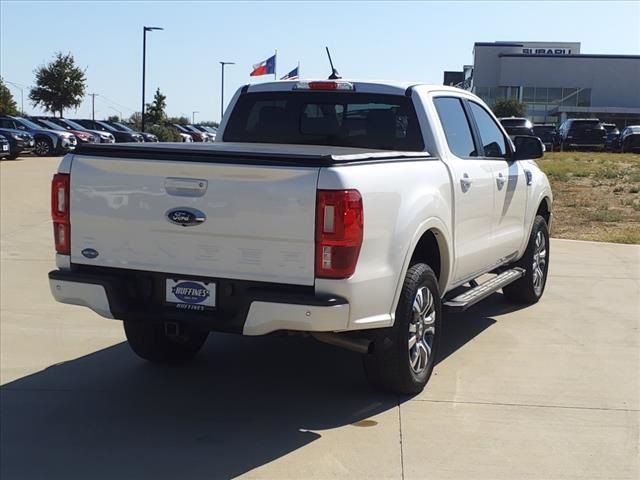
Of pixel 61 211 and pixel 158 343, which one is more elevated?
pixel 61 211

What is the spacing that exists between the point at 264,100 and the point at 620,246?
685 cm

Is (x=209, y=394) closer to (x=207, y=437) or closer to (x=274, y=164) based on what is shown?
(x=207, y=437)

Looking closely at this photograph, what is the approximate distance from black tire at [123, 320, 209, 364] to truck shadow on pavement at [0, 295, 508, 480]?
9 cm

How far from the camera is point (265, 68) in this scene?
Answer: 1107 inches

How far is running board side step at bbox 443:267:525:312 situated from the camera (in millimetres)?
5773

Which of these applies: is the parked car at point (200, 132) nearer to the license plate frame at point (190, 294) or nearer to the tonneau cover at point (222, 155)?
the tonneau cover at point (222, 155)

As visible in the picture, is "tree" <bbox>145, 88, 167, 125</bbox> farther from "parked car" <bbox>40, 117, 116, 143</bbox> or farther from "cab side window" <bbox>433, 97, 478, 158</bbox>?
"cab side window" <bbox>433, 97, 478, 158</bbox>

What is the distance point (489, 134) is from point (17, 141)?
24.2 m

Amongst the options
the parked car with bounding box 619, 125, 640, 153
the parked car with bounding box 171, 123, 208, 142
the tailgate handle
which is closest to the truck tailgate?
the tailgate handle

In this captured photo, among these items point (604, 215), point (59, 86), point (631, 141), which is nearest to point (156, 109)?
point (59, 86)

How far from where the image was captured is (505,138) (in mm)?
7160

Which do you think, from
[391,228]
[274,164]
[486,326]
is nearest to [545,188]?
[486,326]

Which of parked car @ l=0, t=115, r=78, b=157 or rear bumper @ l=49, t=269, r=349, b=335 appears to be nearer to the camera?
rear bumper @ l=49, t=269, r=349, b=335

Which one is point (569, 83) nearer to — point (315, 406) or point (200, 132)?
point (200, 132)
